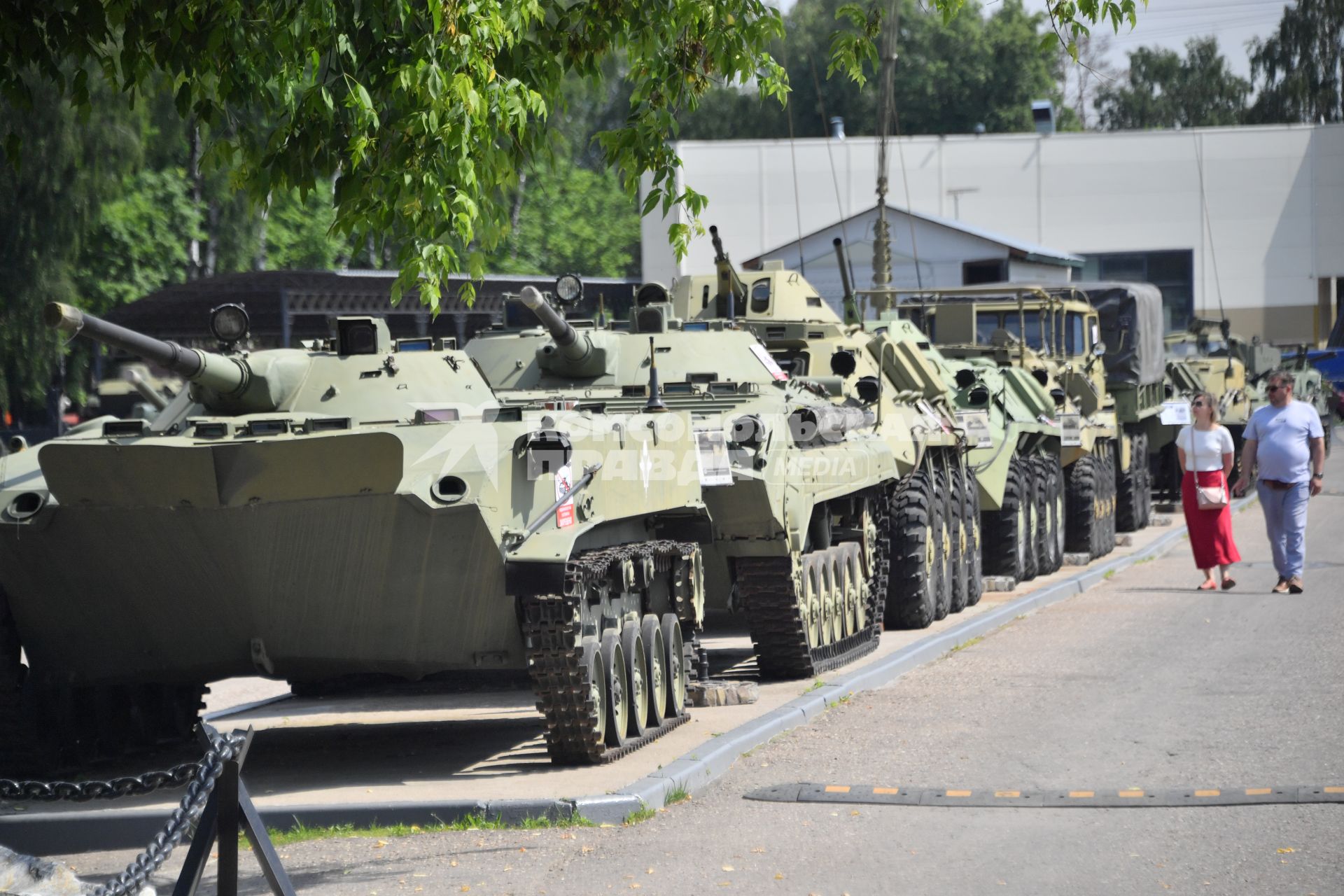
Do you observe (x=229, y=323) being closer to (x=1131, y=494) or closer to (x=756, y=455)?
(x=756, y=455)

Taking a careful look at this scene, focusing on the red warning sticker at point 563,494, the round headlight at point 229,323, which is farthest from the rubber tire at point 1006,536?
the red warning sticker at point 563,494

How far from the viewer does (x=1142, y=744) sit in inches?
364

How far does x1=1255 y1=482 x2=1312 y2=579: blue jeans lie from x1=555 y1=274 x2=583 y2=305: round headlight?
5782mm

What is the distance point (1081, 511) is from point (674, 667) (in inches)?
464

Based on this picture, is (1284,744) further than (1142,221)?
No

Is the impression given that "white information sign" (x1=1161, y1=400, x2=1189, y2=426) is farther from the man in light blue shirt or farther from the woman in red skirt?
the man in light blue shirt

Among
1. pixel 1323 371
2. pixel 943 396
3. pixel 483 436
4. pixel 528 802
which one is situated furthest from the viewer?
pixel 1323 371

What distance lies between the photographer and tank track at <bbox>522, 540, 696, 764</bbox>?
862cm

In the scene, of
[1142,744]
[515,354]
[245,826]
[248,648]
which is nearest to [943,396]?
[515,354]

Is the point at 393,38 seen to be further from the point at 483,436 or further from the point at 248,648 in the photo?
the point at 248,648

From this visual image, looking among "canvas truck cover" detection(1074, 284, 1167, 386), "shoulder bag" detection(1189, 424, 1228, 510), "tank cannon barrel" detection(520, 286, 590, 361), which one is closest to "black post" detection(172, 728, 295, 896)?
"tank cannon barrel" detection(520, 286, 590, 361)

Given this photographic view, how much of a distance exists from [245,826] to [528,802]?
8.02 ft

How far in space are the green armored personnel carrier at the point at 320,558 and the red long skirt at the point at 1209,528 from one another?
805 cm

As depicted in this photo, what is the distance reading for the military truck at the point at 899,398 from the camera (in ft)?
49.0
